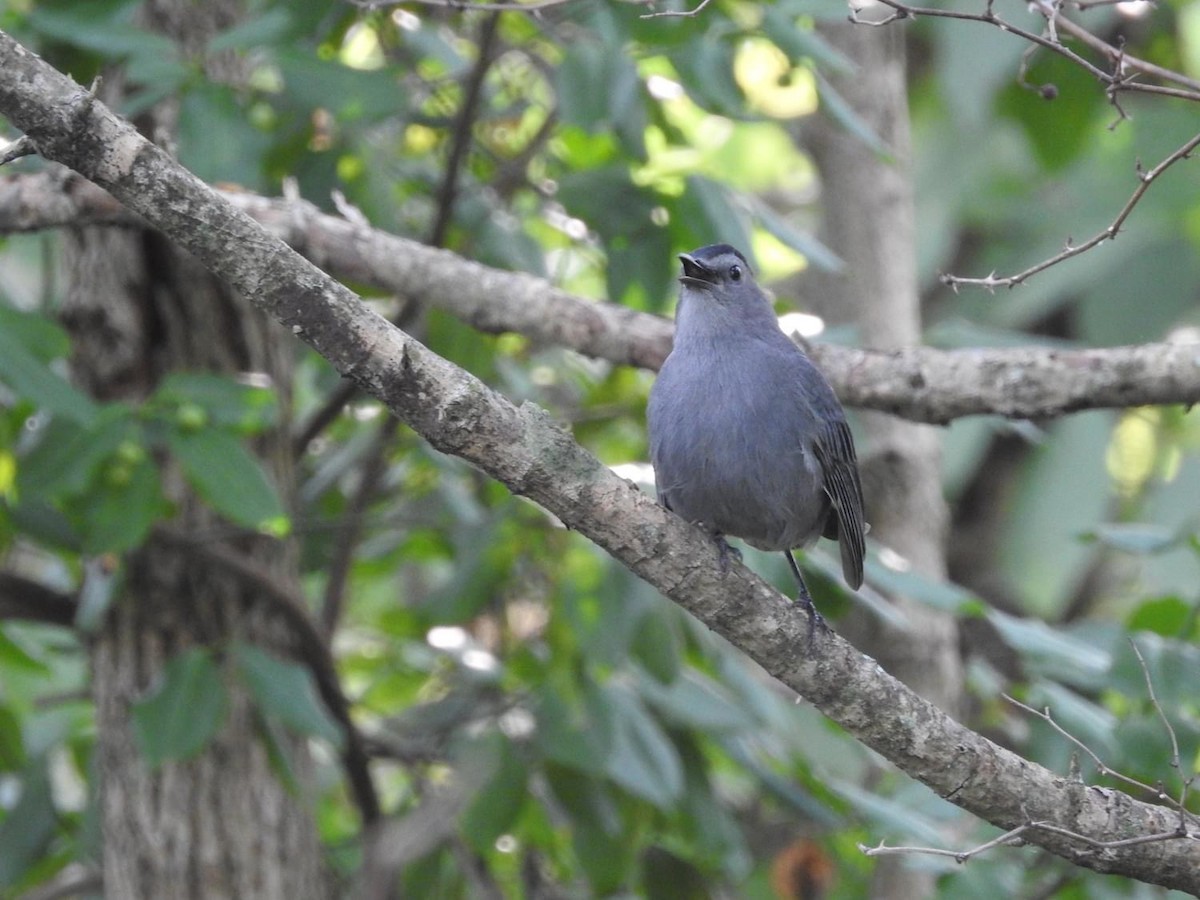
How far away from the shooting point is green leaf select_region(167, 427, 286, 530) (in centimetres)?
341

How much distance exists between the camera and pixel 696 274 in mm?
3793

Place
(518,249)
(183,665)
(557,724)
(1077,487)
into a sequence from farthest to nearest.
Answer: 1. (1077,487)
2. (518,249)
3. (557,724)
4. (183,665)

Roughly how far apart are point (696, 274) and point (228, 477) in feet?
4.28

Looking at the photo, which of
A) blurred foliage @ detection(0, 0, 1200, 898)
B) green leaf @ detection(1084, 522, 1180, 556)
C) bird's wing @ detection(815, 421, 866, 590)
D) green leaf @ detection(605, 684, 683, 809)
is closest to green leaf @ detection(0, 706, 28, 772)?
blurred foliage @ detection(0, 0, 1200, 898)

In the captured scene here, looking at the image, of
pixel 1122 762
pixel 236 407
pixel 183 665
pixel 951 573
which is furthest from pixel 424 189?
pixel 951 573

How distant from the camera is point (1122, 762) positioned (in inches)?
137

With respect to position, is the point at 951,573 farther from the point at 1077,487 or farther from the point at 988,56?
the point at 988,56

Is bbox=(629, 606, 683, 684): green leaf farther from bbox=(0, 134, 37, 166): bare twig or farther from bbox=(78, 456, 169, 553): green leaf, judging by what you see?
bbox=(0, 134, 37, 166): bare twig

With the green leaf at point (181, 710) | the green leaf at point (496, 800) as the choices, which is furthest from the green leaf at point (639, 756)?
the green leaf at point (181, 710)

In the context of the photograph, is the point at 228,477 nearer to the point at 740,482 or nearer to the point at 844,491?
the point at 740,482

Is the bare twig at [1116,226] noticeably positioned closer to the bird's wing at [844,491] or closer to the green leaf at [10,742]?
the bird's wing at [844,491]

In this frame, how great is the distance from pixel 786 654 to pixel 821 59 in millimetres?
1619

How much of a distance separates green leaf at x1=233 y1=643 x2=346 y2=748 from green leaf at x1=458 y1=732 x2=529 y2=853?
53 cm

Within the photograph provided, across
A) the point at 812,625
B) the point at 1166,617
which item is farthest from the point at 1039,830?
the point at 1166,617
